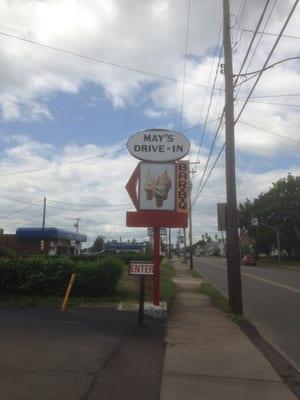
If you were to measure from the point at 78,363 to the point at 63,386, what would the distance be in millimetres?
1257

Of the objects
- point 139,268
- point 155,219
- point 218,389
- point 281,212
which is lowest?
point 218,389

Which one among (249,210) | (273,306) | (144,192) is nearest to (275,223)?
(249,210)

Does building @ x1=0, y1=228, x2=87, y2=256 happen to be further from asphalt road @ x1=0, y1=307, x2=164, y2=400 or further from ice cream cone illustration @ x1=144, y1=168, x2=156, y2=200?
asphalt road @ x1=0, y1=307, x2=164, y2=400

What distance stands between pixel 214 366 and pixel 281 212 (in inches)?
3017

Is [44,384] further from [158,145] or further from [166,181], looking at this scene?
[158,145]

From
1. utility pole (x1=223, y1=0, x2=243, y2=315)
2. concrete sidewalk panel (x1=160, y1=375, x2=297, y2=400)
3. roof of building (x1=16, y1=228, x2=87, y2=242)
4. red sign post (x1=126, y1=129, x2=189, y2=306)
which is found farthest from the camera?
roof of building (x1=16, y1=228, x2=87, y2=242)

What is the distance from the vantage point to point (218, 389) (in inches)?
281

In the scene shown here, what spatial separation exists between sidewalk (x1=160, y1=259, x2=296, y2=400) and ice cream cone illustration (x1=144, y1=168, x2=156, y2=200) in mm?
3151

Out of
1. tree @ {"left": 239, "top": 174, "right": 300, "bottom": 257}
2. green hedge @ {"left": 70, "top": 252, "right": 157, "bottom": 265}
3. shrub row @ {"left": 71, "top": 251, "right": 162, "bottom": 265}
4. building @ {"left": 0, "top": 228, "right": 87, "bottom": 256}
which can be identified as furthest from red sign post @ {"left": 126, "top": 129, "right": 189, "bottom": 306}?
tree @ {"left": 239, "top": 174, "right": 300, "bottom": 257}

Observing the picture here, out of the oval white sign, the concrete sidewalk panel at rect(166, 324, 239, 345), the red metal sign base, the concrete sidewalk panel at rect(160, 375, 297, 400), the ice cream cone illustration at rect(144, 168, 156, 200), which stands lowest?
the concrete sidewalk panel at rect(160, 375, 297, 400)

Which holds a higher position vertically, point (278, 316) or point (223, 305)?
point (223, 305)

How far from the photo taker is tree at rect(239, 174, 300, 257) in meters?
Answer: 81.7

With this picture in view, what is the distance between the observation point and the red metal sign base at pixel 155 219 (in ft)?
46.2

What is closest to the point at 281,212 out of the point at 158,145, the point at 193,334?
the point at 158,145
